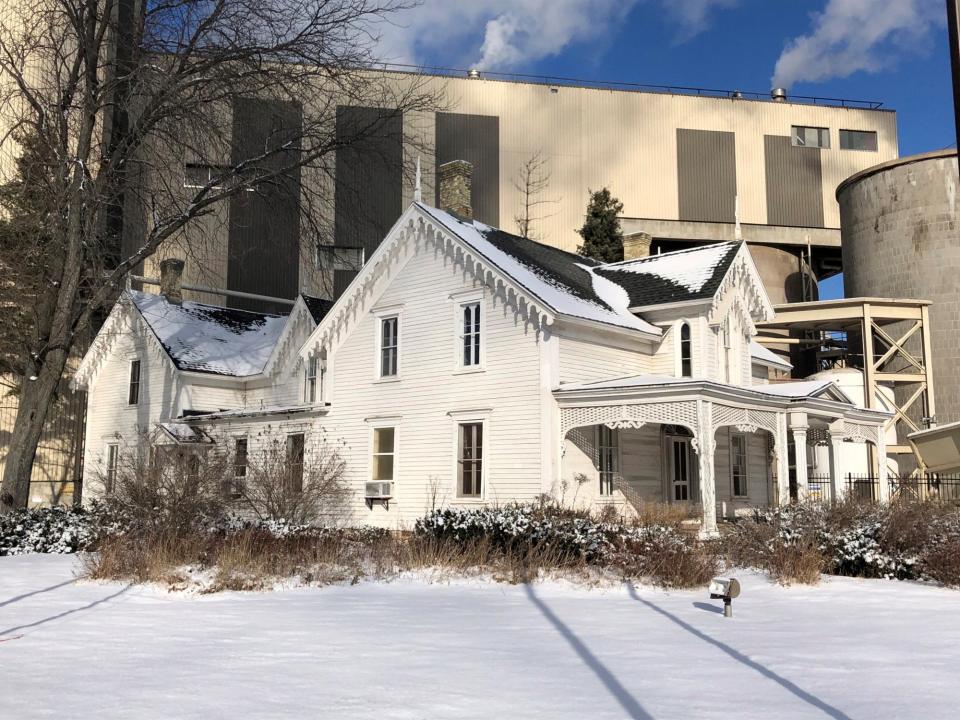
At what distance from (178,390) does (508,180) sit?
73.5ft

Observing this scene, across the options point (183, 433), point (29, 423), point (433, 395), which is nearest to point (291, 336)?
point (183, 433)

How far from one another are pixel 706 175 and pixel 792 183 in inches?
188

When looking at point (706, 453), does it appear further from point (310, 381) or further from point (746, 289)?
point (310, 381)

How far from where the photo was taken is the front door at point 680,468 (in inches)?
937

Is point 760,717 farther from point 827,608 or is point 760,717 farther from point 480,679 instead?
point 827,608

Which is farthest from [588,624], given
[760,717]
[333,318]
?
[333,318]

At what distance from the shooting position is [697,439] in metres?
19.4

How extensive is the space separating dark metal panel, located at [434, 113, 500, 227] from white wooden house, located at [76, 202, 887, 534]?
20063 millimetres

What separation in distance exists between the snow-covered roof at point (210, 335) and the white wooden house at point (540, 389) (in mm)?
3289

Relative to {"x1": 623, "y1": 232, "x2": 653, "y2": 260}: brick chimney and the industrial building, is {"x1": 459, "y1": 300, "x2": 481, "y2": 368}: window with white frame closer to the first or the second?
{"x1": 623, "y1": 232, "x2": 653, "y2": 260}: brick chimney

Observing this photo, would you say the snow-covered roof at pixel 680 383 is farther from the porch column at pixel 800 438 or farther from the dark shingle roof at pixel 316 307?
the dark shingle roof at pixel 316 307

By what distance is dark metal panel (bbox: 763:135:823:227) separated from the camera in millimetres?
49250

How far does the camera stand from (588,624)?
10789mm

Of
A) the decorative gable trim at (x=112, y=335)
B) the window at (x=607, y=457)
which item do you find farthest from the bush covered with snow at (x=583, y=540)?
the decorative gable trim at (x=112, y=335)
